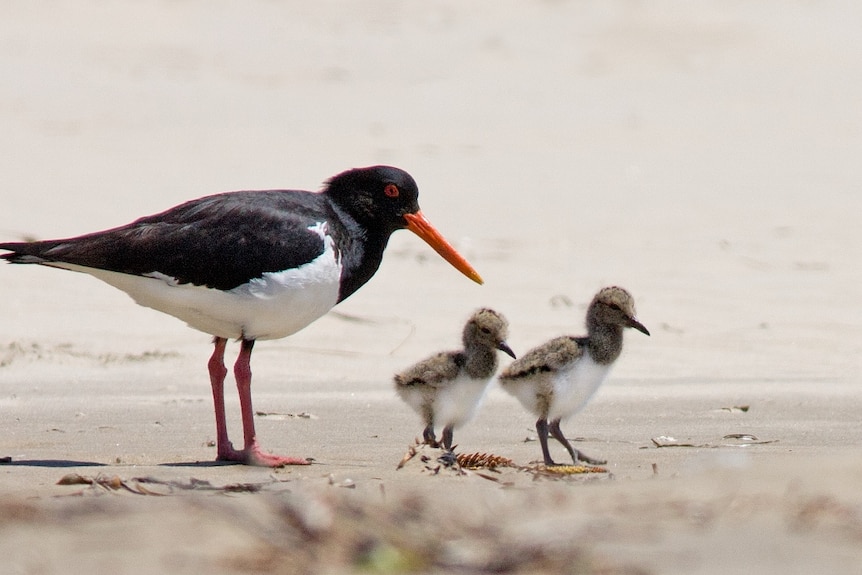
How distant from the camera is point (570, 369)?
6.54 meters

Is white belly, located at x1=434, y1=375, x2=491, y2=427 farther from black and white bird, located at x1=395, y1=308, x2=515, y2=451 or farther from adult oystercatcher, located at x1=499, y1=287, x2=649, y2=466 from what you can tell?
adult oystercatcher, located at x1=499, y1=287, x2=649, y2=466

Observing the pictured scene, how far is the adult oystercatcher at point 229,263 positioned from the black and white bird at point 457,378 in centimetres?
54

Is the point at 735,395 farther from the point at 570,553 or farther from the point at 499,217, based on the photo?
the point at 499,217

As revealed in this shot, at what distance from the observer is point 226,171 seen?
550 inches

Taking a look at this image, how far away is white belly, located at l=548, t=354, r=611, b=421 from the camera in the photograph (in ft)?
21.0

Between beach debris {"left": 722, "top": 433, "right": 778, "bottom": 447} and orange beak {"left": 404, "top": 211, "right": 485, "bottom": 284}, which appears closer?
beach debris {"left": 722, "top": 433, "right": 778, "bottom": 447}

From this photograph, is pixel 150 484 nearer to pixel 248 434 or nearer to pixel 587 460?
pixel 248 434

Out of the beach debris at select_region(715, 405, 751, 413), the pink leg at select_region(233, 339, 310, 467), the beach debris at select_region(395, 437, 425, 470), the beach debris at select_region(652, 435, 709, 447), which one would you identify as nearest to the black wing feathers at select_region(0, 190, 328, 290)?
the pink leg at select_region(233, 339, 310, 467)

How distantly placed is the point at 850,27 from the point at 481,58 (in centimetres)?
559

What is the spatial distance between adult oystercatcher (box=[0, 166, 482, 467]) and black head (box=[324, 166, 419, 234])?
361mm

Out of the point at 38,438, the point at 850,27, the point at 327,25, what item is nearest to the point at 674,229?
the point at 38,438

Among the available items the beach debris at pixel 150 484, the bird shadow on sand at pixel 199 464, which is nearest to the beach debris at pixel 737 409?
the bird shadow on sand at pixel 199 464

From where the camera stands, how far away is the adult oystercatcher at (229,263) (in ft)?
20.8

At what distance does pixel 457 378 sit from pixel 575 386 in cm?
55
